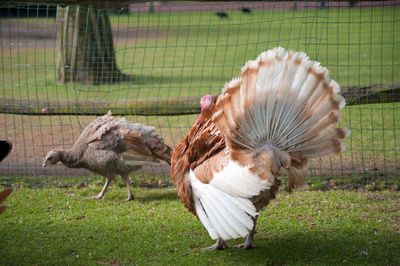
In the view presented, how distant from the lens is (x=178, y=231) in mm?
4645

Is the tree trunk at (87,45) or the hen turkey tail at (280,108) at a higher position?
the tree trunk at (87,45)

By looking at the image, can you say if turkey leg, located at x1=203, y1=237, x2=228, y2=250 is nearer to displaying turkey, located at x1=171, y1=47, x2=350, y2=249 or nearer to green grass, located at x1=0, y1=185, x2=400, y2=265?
green grass, located at x1=0, y1=185, x2=400, y2=265

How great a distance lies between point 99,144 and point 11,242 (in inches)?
71.0

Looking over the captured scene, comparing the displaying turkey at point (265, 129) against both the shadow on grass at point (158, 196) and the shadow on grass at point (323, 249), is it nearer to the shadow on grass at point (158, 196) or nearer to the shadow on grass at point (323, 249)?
the shadow on grass at point (323, 249)

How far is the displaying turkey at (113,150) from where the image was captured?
5773 mm

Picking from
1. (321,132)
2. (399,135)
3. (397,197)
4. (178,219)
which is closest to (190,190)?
(178,219)

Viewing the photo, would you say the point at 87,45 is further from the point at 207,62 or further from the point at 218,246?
the point at 218,246

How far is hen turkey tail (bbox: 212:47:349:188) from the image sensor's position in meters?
3.31

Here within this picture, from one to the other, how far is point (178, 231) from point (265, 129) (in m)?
1.82

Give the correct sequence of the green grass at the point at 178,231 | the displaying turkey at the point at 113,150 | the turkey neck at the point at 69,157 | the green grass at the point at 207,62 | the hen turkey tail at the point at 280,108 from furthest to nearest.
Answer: the green grass at the point at 207,62 < the turkey neck at the point at 69,157 < the displaying turkey at the point at 113,150 < the green grass at the point at 178,231 < the hen turkey tail at the point at 280,108

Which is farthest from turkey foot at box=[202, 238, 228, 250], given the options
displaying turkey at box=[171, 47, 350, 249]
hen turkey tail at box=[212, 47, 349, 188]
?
hen turkey tail at box=[212, 47, 349, 188]

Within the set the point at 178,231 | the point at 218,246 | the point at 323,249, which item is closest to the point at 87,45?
the point at 178,231

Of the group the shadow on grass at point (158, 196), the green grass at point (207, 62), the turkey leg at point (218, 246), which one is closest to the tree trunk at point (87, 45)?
the green grass at point (207, 62)

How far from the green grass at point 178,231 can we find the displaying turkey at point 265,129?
2.38ft
